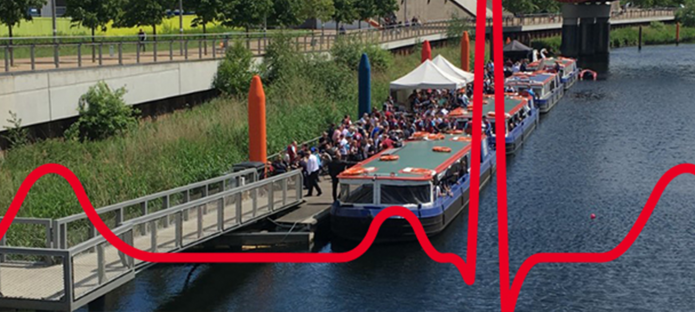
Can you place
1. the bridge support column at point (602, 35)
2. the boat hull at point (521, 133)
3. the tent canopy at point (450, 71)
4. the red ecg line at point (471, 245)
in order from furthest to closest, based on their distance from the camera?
1. the bridge support column at point (602, 35)
2. the tent canopy at point (450, 71)
3. the boat hull at point (521, 133)
4. the red ecg line at point (471, 245)

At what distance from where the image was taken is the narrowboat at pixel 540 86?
64.9m

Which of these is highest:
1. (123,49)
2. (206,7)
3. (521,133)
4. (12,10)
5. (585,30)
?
(206,7)

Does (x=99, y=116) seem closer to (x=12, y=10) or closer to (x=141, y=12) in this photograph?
(x=12, y=10)

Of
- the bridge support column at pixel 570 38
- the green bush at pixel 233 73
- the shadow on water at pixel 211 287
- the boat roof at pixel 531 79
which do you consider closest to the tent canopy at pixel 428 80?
the green bush at pixel 233 73

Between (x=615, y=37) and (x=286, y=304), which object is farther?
(x=615, y=37)

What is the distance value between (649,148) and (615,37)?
98.4 m

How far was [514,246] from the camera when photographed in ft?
99.9

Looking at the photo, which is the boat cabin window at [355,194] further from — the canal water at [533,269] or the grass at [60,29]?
the grass at [60,29]

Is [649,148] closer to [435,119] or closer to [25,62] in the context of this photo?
[435,119]

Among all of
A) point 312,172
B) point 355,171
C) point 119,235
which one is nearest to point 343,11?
point 312,172

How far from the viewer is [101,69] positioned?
39281mm

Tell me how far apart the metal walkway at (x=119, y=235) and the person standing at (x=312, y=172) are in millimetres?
934

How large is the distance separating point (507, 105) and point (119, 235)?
34117 millimetres

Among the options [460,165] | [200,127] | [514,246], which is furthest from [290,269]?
[200,127]
